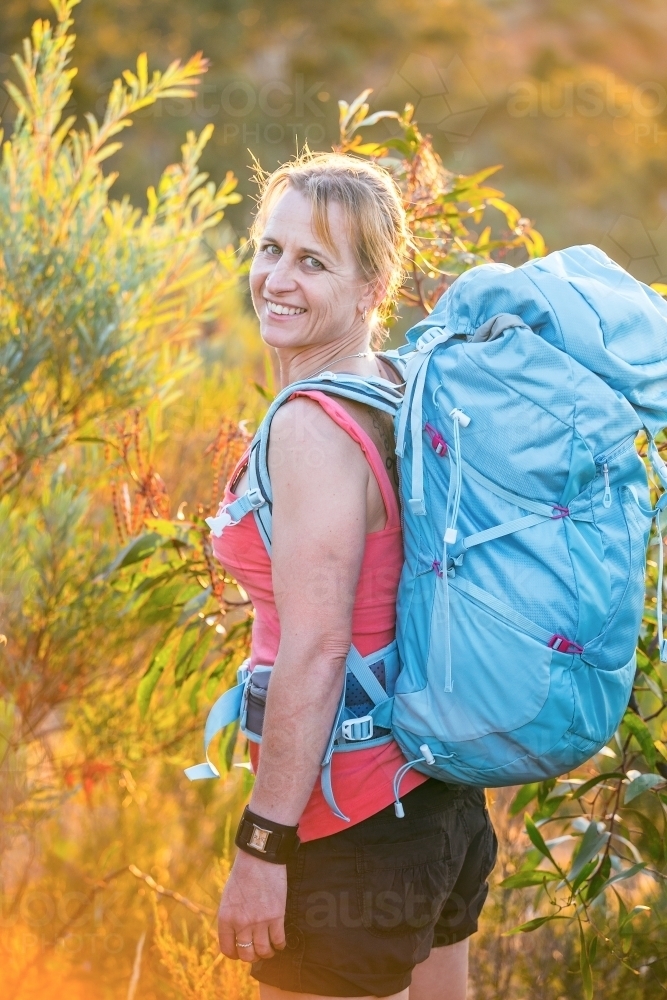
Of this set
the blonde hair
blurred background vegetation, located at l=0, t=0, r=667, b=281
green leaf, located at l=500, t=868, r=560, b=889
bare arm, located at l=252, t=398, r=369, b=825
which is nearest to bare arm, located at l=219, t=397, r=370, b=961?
bare arm, located at l=252, t=398, r=369, b=825

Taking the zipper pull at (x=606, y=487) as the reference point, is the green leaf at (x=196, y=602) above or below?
below

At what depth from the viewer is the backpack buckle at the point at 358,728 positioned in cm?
123

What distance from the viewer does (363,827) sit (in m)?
1.25

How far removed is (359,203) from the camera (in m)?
1.36

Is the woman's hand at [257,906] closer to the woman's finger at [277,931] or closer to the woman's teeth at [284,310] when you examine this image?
the woman's finger at [277,931]

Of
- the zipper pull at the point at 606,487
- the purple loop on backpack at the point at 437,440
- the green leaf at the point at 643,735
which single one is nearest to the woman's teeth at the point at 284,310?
the purple loop on backpack at the point at 437,440

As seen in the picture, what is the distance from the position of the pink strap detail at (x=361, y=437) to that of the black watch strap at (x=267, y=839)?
0.40 metres

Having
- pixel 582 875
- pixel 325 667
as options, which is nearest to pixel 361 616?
pixel 325 667

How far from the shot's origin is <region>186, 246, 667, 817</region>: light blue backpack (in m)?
1.13

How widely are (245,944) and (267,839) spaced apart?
14cm

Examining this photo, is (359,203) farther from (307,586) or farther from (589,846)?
(589,846)

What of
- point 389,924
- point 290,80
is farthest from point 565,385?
point 290,80

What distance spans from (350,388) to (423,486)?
16 cm

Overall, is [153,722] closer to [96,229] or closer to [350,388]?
[96,229]
